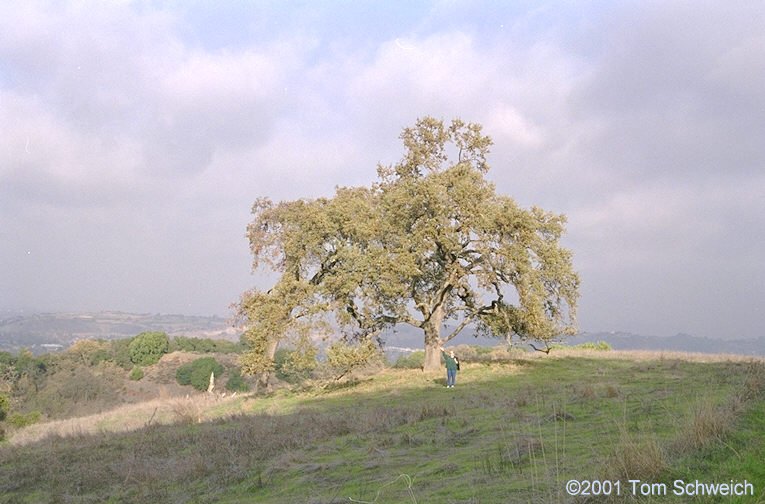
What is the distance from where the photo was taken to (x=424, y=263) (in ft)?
88.9

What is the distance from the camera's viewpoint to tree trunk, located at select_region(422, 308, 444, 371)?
91.3 feet

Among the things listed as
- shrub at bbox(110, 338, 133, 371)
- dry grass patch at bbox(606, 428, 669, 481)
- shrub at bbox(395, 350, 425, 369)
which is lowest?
shrub at bbox(110, 338, 133, 371)

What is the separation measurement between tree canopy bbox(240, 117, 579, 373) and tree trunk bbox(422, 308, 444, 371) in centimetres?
5

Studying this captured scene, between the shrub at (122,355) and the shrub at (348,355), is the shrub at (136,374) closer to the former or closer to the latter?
the shrub at (122,355)

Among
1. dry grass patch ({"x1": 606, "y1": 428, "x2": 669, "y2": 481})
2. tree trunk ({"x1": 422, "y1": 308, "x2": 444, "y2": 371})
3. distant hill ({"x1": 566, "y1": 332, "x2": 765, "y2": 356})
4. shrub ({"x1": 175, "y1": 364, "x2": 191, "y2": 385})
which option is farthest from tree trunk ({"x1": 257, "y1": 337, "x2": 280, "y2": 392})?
shrub ({"x1": 175, "y1": 364, "x2": 191, "y2": 385})

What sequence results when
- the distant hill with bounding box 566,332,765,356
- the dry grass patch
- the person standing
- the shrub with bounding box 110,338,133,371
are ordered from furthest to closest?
the shrub with bounding box 110,338,133,371
the distant hill with bounding box 566,332,765,356
the person standing
the dry grass patch

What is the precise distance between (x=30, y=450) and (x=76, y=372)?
59.8 metres

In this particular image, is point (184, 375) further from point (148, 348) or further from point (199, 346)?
point (199, 346)

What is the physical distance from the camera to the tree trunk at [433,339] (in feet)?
91.3

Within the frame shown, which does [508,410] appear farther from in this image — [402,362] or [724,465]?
[402,362]

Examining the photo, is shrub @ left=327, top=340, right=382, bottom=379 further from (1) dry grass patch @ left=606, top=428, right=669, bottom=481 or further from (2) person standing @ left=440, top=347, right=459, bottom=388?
(1) dry grass patch @ left=606, top=428, right=669, bottom=481

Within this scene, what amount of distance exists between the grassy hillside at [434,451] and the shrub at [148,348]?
63108 millimetres

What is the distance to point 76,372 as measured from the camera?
219 ft

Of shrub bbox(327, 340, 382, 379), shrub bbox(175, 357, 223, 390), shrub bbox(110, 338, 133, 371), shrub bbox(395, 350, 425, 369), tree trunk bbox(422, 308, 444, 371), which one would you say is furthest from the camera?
shrub bbox(110, 338, 133, 371)
